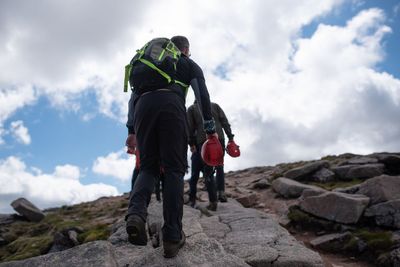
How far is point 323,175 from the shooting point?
14219 millimetres

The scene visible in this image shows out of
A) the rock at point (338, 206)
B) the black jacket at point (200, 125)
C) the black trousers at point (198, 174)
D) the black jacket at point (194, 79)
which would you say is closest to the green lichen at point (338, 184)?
the rock at point (338, 206)

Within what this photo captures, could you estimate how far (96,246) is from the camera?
15.1 feet

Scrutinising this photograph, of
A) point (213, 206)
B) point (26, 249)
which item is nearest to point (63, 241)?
point (26, 249)

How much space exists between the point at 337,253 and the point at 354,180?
622 cm

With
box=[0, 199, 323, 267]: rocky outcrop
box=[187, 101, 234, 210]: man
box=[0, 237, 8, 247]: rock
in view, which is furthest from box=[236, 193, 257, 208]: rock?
box=[0, 237, 8, 247]: rock

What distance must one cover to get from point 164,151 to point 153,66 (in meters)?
1.09

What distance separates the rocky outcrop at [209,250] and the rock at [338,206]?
241cm

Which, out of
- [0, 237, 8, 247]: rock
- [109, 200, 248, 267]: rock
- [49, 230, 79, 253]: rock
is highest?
[0, 237, 8, 247]: rock

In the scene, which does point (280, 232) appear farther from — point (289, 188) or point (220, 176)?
point (289, 188)

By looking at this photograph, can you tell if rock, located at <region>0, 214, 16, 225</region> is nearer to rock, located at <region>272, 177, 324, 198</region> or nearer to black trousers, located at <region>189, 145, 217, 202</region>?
black trousers, located at <region>189, 145, 217, 202</region>

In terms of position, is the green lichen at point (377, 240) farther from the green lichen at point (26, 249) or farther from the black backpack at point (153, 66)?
the green lichen at point (26, 249)

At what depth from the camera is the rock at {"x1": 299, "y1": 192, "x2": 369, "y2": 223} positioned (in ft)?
28.6

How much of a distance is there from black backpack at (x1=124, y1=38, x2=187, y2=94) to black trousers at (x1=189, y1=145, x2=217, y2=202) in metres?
4.58

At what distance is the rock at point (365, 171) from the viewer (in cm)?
1312
